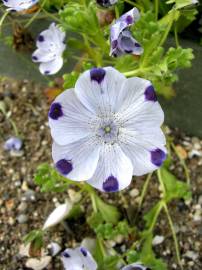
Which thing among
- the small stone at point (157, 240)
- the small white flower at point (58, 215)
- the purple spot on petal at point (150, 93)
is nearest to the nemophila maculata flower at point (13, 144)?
the small white flower at point (58, 215)

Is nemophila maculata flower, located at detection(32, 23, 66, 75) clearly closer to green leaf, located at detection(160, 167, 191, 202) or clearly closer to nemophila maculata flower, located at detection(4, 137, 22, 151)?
nemophila maculata flower, located at detection(4, 137, 22, 151)

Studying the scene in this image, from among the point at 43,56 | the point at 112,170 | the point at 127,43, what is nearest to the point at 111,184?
the point at 112,170

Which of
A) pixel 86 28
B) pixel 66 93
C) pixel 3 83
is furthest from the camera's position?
pixel 3 83

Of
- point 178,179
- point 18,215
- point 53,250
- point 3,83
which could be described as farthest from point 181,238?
point 3,83

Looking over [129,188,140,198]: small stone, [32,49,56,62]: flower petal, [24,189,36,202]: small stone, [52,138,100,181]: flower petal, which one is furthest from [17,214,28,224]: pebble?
[52,138,100,181]: flower petal

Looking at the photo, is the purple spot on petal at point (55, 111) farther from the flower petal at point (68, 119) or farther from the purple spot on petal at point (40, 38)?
the purple spot on petal at point (40, 38)

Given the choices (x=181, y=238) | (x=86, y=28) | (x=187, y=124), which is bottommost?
(x=181, y=238)

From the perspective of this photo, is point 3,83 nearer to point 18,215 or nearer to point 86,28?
point 18,215
